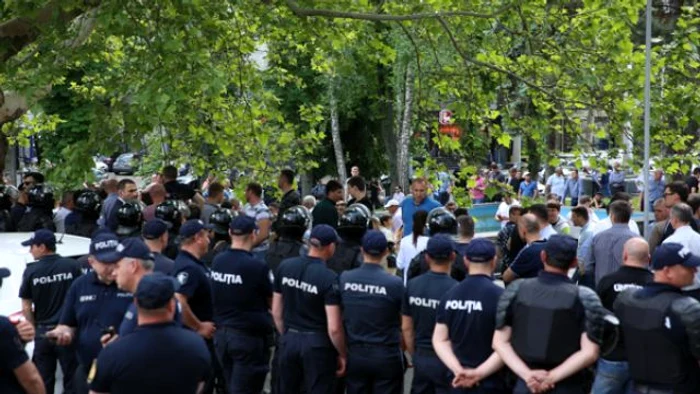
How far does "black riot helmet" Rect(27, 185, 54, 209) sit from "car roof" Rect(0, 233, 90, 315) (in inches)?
108

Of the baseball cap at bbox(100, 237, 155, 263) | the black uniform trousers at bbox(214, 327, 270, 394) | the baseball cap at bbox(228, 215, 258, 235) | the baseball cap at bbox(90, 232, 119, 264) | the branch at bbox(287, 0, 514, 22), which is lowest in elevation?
A: the black uniform trousers at bbox(214, 327, 270, 394)

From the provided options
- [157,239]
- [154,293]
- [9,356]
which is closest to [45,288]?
[157,239]

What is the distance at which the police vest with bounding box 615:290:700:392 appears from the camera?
7.21 m

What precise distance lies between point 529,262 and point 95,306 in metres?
4.10

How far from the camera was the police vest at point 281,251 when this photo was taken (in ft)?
34.0

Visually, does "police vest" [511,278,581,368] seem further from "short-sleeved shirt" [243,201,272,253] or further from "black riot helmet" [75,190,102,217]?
"black riot helmet" [75,190,102,217]

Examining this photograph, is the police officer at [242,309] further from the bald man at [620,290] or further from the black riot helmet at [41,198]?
the black riot helmet at [41,198]

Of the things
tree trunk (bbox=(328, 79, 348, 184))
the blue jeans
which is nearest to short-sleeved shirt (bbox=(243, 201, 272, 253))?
the blue jeans

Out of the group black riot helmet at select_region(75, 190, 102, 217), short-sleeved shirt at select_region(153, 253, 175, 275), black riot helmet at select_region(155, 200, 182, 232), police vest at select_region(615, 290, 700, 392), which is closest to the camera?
police vest at select_region(615, 290, 700, 392)

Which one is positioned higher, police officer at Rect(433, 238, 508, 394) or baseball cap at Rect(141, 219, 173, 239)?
baseball cap at Rect(141, 219, 173, 239)

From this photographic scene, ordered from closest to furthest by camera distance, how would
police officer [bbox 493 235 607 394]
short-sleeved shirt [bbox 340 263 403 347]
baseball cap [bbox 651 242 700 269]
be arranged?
police officer [bbox 493 235 607 394]
baseball cap [bbox 651 242 700 269]
short-sleeved shirt [bbox 340 263 403 347]

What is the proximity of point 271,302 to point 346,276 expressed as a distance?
1120 millimetres

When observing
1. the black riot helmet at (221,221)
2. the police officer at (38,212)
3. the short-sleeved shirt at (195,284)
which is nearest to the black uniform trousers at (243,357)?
the short-sleeved shirt at (195,284)

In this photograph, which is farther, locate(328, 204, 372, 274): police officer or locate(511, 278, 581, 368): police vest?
locate(328, 204, 372, 274): police officer
